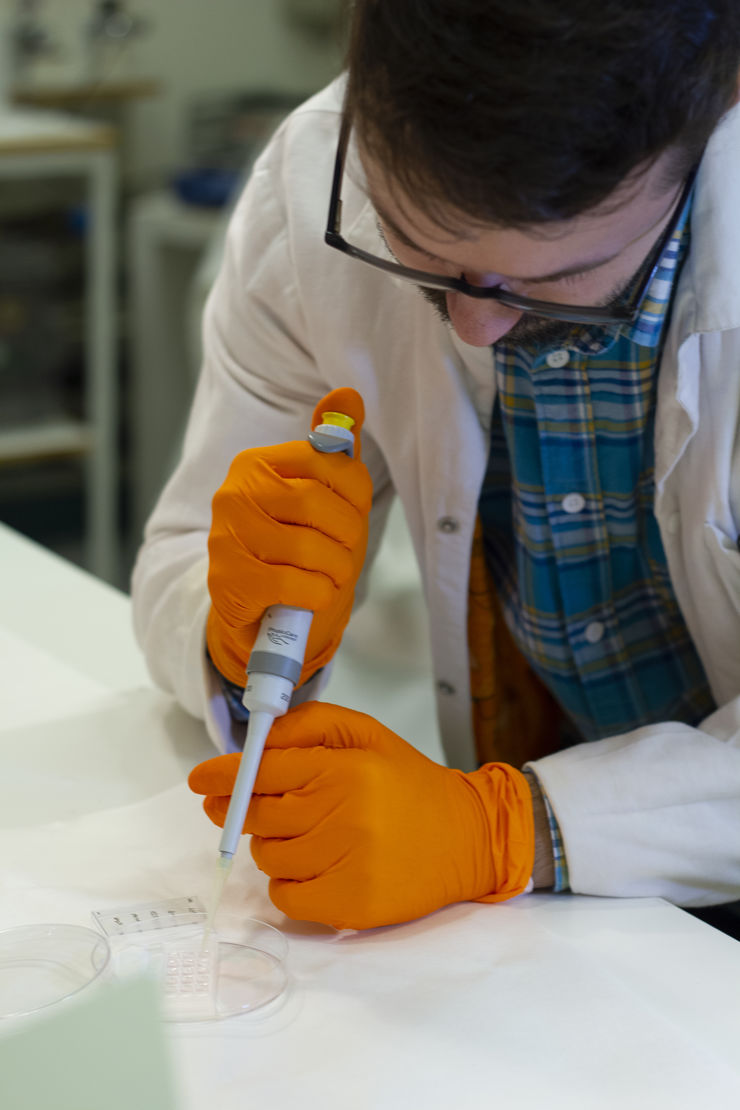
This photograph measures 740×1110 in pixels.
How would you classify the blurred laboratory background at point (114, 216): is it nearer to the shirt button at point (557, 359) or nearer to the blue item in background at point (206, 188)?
the blue item in background at point (206, 188)

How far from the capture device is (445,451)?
3.65ft

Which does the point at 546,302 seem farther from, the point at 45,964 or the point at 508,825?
the point at 45,964

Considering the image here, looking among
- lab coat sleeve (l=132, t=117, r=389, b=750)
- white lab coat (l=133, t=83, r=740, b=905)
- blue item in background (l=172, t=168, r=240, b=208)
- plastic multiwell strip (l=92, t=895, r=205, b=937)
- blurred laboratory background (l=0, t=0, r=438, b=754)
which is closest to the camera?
plastic multiwell strip (l=92, t=895, r=205, b=937)

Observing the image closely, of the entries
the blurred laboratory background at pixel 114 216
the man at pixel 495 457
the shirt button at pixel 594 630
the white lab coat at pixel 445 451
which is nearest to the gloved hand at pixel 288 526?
the man at pixel 495 457

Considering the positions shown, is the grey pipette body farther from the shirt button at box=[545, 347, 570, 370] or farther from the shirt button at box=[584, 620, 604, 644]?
the shirt button at box=[584, 620, 604, 644]

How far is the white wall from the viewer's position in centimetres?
350

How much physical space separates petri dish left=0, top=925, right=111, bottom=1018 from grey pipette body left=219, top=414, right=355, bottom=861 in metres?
0.10

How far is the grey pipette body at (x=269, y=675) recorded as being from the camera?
803mm

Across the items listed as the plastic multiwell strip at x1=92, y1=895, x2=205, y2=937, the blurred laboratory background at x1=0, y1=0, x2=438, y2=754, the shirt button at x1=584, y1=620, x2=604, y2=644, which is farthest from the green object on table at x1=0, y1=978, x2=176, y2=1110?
the blurred laboratory background at x1=0, y1=0, x2=438, y2=754

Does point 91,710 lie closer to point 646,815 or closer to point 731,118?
point 646,815

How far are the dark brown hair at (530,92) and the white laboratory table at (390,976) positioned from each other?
1.58 feet

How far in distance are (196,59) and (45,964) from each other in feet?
11.1

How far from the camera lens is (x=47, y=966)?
74cm

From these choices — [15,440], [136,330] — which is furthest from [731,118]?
[136,330]
